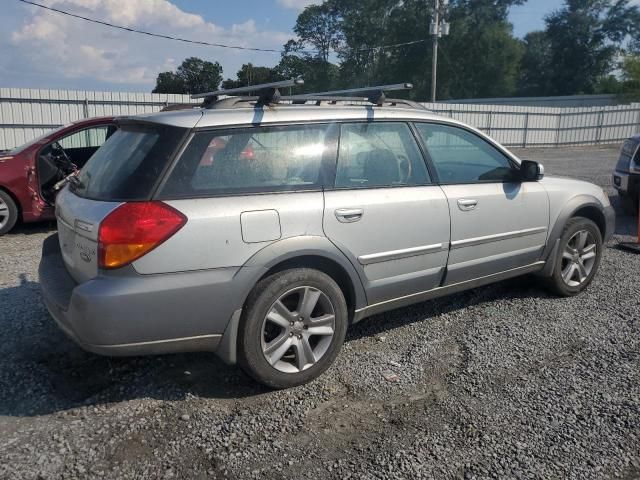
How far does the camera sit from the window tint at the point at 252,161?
308cm

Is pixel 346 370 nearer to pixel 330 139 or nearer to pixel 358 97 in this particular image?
pixel 330 139

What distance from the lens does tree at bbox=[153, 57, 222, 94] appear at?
37812 millimetres

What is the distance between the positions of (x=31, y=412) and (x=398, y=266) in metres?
2.36

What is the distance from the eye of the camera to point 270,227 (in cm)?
316

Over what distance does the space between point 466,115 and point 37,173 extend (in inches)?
755

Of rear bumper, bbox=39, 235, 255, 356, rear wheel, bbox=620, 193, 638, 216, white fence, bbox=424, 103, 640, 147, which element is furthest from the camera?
white fence, bbox=424, 103, 640, 147

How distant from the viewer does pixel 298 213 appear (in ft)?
10.7

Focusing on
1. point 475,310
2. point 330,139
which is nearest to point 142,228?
point 330,139

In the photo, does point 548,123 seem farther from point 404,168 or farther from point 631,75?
point 404,168

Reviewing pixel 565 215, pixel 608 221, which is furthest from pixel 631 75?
pixel 565 215

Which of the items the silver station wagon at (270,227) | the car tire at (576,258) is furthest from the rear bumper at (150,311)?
the car tire at (576,258)

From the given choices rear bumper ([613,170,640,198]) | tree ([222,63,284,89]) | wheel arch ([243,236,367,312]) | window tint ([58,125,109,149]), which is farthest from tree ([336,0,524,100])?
wheel arch ([243,236,367,312])

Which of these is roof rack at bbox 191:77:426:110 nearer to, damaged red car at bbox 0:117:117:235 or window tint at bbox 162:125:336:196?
window tint at bbox 162:125:336:196

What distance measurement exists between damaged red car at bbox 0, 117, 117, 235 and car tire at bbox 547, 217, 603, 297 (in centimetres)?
554
